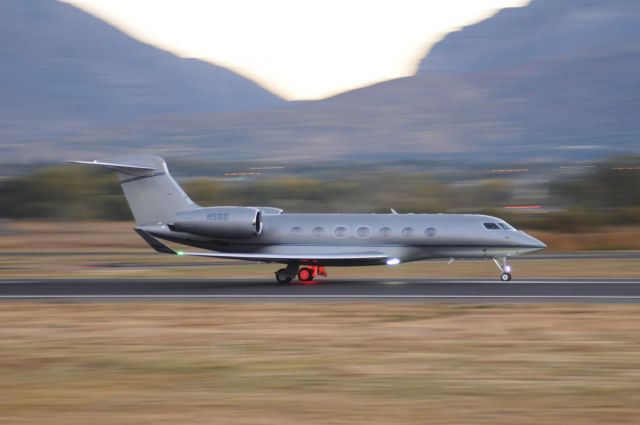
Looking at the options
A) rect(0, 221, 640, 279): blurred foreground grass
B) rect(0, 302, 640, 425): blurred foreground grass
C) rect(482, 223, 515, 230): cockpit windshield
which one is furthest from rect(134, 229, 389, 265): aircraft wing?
rect(0, 302, 640, 425): blurred foreground grass

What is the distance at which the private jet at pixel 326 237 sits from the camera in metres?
28.0

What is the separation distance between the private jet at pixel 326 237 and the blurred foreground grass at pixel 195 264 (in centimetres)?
247

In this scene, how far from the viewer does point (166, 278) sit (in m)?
30.9

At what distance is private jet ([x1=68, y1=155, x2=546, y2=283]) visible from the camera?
2800cm

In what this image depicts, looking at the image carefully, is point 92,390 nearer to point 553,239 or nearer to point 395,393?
point 395,393

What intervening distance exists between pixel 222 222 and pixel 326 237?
10.5 feet

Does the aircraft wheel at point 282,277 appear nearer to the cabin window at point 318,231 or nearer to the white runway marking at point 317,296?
the cabin window at point 318,231

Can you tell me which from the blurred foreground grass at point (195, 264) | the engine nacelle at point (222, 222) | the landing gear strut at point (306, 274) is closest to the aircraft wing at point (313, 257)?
the landing gear strut at point (306, 274)

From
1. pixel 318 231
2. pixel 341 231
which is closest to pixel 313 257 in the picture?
pixel 318 231

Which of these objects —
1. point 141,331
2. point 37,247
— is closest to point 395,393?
point 141,331

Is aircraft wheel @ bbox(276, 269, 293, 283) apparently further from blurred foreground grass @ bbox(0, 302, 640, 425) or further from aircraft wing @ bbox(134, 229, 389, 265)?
blurred foreground grass @ bbox(0, 302, 640, 425)

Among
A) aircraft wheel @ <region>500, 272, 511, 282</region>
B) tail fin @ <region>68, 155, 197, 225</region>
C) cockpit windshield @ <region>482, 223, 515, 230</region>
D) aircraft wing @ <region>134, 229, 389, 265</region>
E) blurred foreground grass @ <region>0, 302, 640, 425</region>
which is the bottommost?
aircraft wheel @ <region>500, 272, 511, 282</region>

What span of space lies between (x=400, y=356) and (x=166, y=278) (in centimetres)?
1737

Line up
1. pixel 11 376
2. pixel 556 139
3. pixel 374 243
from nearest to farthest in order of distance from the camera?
pixel 11 376
pixel 374 243
pixel 556 139
